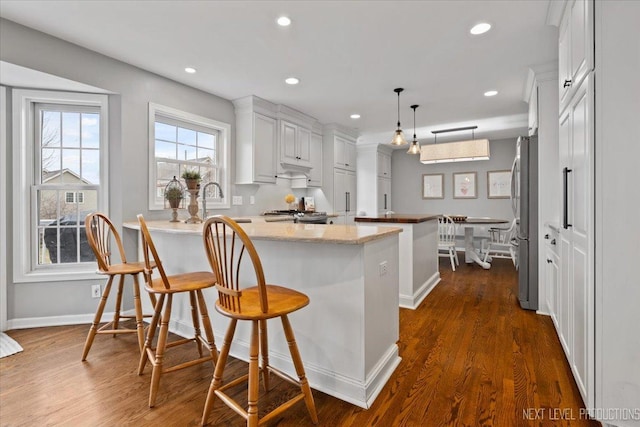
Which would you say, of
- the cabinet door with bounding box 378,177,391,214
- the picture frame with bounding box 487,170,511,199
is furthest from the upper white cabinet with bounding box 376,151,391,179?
the picture frame with bounding box 487,170,511,199

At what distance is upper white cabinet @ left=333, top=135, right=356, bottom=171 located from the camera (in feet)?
18.7

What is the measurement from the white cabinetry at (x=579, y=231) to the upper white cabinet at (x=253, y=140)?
10.5ft

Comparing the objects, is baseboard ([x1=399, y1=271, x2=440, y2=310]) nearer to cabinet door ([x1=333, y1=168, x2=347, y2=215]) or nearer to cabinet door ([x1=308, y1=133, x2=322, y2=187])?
cabinet door ([x1=333, y1=168, x2=347, y2=215])

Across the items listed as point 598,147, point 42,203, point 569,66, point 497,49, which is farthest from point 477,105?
point 42,203

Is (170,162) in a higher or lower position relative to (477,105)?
lower

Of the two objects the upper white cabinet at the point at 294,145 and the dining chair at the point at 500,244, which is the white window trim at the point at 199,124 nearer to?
the upper white cabinet at the point at 294,145

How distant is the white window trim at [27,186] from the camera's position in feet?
9.24

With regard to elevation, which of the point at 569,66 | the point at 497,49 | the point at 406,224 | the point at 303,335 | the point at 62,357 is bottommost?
the point at 62,357

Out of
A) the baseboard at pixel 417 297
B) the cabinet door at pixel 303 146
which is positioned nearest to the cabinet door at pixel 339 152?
the cabinet door at pixel 303 146

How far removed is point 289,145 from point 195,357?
127 inches

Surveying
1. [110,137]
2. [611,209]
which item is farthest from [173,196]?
[611,209]

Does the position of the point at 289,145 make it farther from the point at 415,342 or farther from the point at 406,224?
the point at 415,342

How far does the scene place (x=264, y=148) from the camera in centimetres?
430

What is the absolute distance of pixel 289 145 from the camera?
4.73 metres
